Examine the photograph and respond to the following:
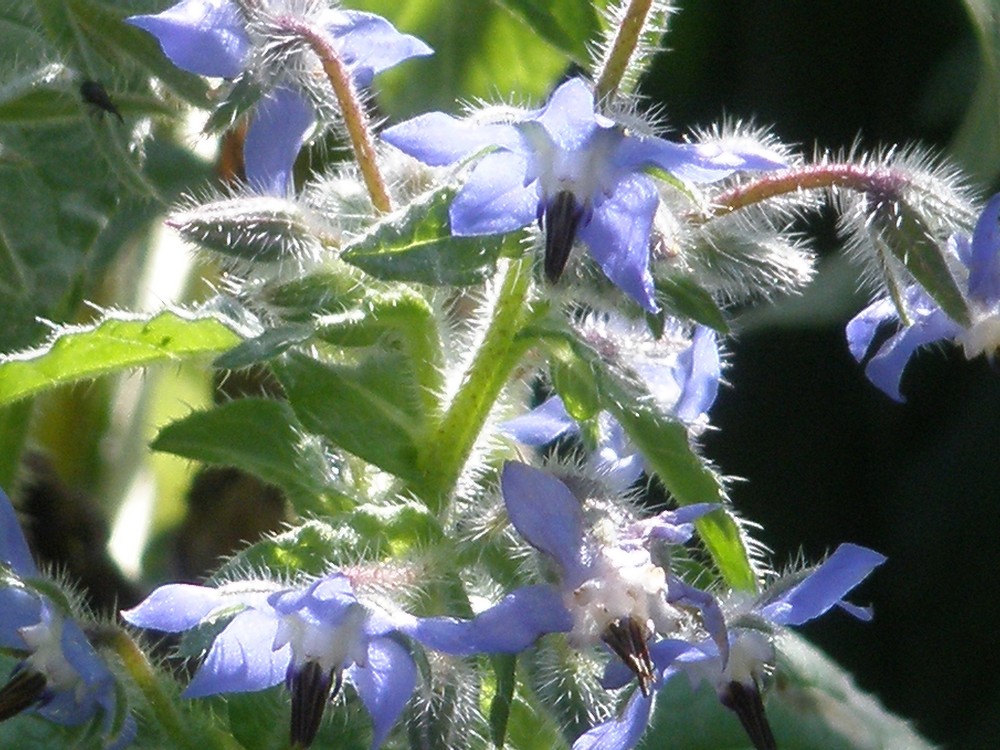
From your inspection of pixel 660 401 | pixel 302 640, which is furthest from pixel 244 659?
pixel 660 401

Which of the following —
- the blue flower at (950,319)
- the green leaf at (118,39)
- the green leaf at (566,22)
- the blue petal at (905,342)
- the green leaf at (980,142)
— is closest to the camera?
the blue flower at (950,319)

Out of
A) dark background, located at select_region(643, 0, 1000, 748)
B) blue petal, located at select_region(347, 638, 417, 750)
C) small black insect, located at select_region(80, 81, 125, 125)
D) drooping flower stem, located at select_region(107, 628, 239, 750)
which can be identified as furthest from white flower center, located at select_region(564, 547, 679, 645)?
dark background, located at select_region(643, 0, 1000, 748)

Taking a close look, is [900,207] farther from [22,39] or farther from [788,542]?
[788,542]

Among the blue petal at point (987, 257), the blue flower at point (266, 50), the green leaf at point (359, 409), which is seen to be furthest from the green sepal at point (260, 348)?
the blue petal at point (987, 257)

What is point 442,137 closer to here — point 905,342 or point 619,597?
point 619,597

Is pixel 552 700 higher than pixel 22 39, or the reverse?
pixel 22 39

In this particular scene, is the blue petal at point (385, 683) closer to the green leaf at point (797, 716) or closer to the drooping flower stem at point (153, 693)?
the drooping flower stem at point (153, 693)

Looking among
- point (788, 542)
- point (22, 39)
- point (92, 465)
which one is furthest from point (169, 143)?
point (788, 542)
